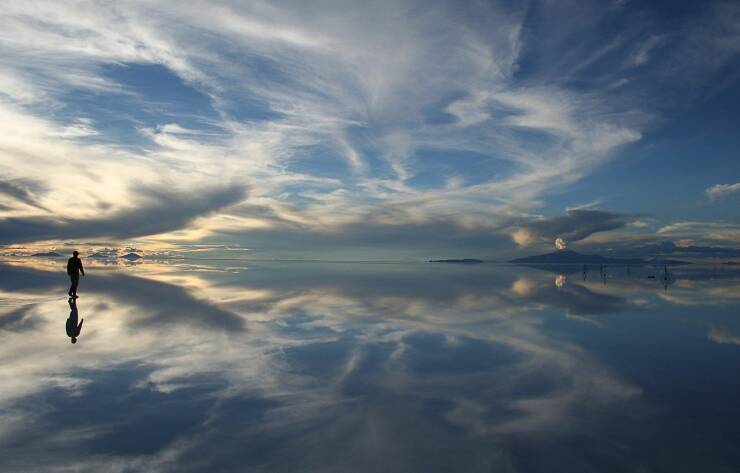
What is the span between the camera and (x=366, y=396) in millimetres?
8859

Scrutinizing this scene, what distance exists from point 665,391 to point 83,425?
37.4 ft

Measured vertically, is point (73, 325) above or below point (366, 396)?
above

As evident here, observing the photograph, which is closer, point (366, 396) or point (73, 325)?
point (366, 396)

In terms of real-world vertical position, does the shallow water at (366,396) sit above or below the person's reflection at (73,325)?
below

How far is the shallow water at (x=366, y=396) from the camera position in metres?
6.29

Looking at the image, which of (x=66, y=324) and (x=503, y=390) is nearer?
(x=503, y=390)

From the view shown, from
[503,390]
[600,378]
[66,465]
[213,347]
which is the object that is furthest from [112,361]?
[600,378]

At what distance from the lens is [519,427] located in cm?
735

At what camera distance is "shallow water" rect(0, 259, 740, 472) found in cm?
629

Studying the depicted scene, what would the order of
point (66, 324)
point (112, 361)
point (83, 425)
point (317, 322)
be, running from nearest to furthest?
point (83, 425), point (112, 361), point (66, 324), point (317, 322)

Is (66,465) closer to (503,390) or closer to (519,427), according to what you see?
(519,427)

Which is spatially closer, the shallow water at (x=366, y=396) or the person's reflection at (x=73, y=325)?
the shallow water at (x=366, y=396)

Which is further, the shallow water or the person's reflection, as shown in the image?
the person's reflection

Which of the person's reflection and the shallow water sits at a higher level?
the person's reflection
